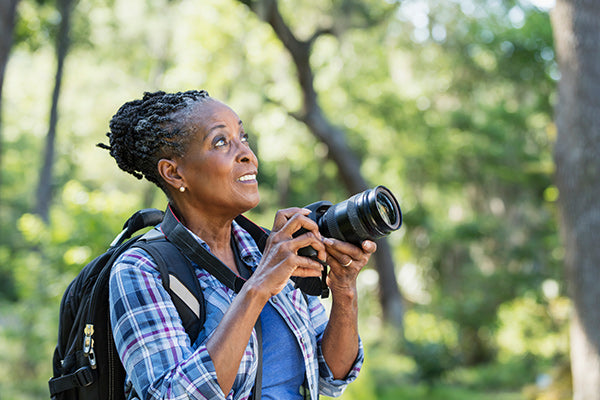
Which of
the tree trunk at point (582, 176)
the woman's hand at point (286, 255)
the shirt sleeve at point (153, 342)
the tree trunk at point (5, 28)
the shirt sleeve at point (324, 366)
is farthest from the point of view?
the tree trunk at point (582, 176)

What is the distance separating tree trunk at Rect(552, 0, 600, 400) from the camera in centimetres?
527

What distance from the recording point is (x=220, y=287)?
1601mm

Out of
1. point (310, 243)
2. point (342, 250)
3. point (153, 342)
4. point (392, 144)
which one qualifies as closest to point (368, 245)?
point (342, 250)

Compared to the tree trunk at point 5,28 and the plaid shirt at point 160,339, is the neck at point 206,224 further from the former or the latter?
the tree trunk at point 5,28

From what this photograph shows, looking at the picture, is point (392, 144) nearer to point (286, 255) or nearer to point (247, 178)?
point (247, 178)

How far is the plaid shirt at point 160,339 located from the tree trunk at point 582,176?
441 centimetres

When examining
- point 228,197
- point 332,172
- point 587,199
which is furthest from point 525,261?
point 228,197

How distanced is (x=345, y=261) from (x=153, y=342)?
0.56 meters

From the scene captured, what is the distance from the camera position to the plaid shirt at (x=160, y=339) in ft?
4.38

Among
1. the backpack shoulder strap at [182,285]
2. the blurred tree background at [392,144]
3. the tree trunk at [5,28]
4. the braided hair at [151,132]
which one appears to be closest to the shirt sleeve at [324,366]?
the backpack shoulder strap at [182,285]

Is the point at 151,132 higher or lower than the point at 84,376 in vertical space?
higher

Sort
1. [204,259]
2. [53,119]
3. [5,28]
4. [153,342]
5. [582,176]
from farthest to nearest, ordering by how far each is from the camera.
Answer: [53,119] < [582,176] < [5,28] < [204,259] < [153,342]

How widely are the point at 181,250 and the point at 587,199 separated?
15.2ft

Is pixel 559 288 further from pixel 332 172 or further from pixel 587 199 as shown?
pixel 587 199
